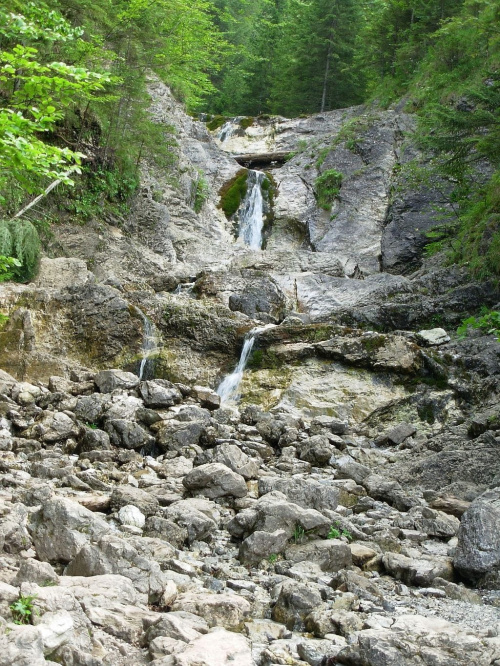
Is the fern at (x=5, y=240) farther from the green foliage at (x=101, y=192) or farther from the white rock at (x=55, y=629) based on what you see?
the white rock at (x=55, y=629)

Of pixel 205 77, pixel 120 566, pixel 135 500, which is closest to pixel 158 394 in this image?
pixel 135 500

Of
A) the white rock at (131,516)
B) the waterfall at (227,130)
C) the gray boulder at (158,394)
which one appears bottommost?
the white rock at (131,516)

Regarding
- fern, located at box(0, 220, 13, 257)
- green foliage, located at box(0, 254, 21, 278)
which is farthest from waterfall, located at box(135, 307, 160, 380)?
green foliage, located at box(0, 254, 21, 278)

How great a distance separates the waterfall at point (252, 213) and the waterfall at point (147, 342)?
10.9m

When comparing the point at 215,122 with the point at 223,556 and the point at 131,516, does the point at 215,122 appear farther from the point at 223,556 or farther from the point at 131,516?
the point at 223,556

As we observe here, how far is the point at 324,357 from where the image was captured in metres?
12.6

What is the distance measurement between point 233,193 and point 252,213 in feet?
5.01

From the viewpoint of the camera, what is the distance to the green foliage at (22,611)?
3.14 metres

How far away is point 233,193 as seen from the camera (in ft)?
85.3

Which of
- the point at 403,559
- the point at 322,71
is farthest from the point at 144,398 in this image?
the point at 322,71

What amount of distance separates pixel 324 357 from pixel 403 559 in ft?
25.3

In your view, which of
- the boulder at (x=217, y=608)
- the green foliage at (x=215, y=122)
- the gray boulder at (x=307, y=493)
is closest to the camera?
the boulder at (x=217, y=608)

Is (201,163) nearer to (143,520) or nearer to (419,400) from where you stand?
(419,400)

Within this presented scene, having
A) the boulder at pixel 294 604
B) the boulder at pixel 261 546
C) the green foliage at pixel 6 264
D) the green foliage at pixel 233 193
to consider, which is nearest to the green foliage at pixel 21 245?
the green foliage at pixel 6 264
